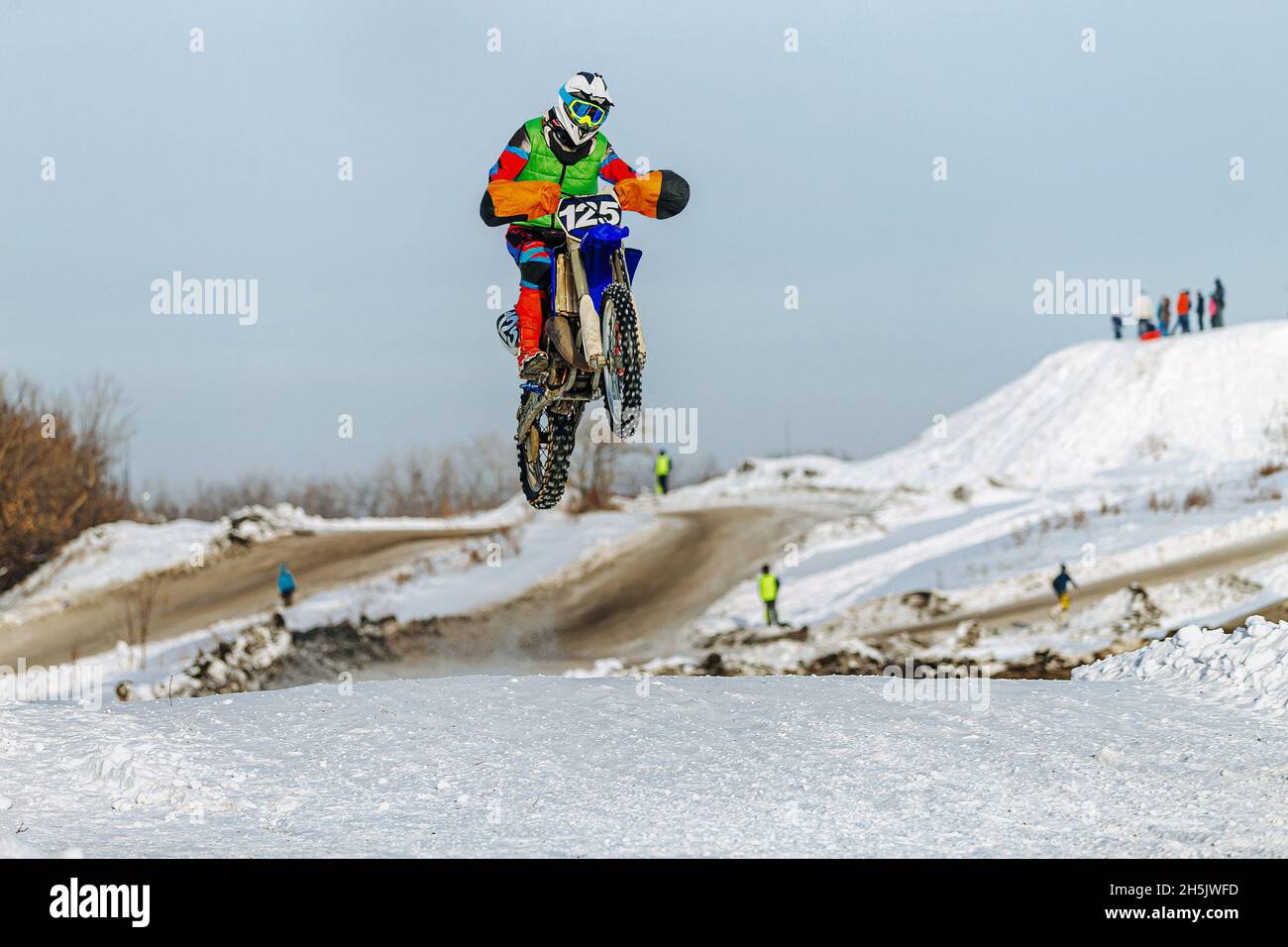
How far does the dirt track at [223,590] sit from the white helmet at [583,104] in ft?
86.2

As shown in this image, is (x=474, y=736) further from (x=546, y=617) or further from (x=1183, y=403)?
(x=1183, y=403)

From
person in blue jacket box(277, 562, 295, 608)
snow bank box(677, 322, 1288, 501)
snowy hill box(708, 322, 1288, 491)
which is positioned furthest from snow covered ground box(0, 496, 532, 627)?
snowy hill box(708, 322, 1288, 491)

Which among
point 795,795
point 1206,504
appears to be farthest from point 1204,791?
point 1206,504

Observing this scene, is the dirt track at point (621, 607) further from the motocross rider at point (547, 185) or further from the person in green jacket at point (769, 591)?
the motocross rider at point (547, 185)

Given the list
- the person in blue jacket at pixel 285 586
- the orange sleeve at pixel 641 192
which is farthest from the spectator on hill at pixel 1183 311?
the orange sleeve at pixel 641 192

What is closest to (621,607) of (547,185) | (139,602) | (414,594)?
(414,594)

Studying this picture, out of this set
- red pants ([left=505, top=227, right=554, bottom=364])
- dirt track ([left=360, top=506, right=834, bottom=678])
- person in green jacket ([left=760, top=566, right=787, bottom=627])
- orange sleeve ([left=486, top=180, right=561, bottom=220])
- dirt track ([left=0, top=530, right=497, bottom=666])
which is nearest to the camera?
orange sleeve ([left=486, top=180, right=561, bottom=220])

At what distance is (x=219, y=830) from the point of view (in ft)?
28.7

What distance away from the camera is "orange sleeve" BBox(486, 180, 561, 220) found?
749cm

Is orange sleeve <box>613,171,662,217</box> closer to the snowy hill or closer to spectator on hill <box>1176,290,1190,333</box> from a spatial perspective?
the snowy hill

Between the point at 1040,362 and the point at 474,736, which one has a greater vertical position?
the point at 1040,362

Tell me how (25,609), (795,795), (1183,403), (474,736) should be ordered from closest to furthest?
(795,795) → (474,736) → (25,609) → (1183,403)

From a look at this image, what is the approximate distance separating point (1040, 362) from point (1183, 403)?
989 centimetres

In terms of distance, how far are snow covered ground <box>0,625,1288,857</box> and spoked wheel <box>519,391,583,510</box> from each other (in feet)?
7.11
